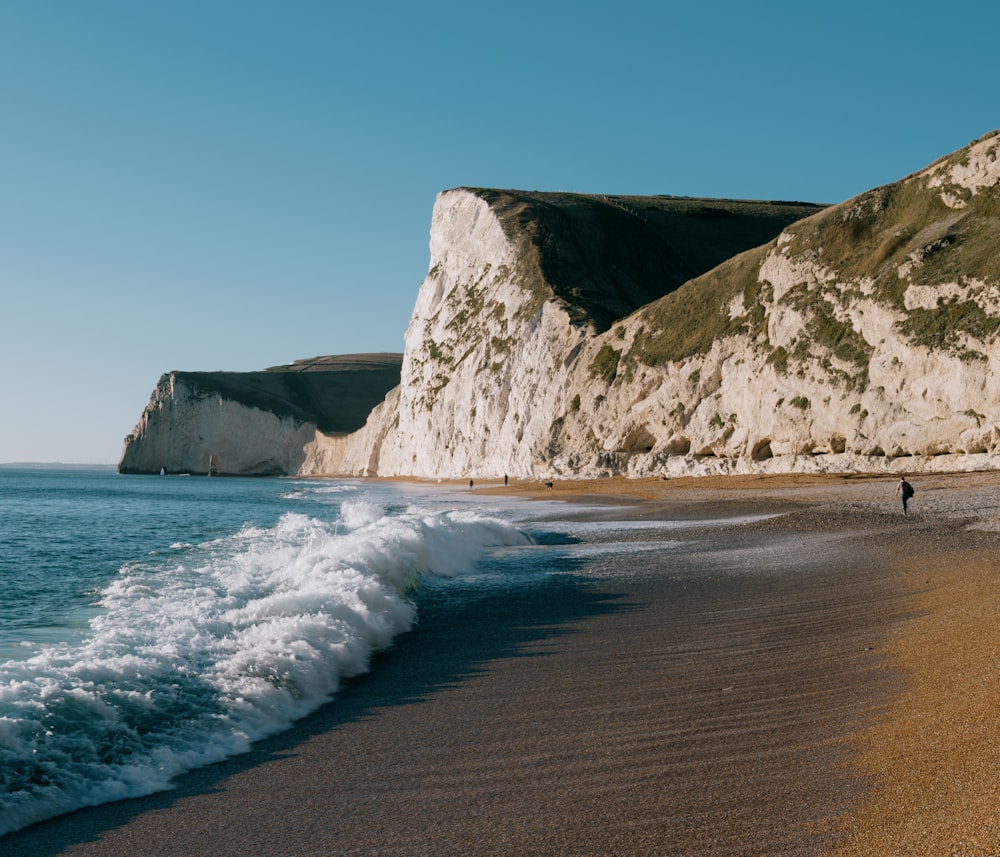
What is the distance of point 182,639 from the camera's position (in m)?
8.82

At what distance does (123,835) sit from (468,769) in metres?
1.93

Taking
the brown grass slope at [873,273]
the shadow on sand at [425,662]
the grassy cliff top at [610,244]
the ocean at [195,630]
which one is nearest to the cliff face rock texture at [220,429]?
the grassy cliff top at [610,244]

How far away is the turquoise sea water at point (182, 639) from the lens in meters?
5.72

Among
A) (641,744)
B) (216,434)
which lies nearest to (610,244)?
(216,434)

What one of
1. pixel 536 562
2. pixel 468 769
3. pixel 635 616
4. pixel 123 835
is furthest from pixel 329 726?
pixel 536 562

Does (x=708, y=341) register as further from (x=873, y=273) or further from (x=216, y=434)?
(x=216, y=434)

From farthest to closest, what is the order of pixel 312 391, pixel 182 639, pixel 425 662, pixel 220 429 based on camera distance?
pixel 312 391, pixel 220 429, pixel 182 639, pixel 425 662

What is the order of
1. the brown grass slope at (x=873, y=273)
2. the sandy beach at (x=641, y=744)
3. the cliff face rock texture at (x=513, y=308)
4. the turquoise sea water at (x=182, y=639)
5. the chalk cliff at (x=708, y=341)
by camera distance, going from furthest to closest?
the cliff face rock texture at (x=513, y=308) < the chalk cliff at (x=708, y=341) < the brown grass slope at (x=873, y=273) < the turquoise sea water at (x=182, y=639) < the sandy beach at (x=641, y=744)

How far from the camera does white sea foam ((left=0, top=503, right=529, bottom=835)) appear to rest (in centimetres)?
554

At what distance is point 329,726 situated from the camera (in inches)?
259

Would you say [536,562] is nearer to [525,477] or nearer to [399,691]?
[399,691]

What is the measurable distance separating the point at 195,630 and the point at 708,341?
40.2 m

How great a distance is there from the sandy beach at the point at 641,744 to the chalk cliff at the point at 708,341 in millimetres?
25419

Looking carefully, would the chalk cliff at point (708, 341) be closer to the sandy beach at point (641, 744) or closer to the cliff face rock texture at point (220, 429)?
the sandy beach at point (641, 744)
